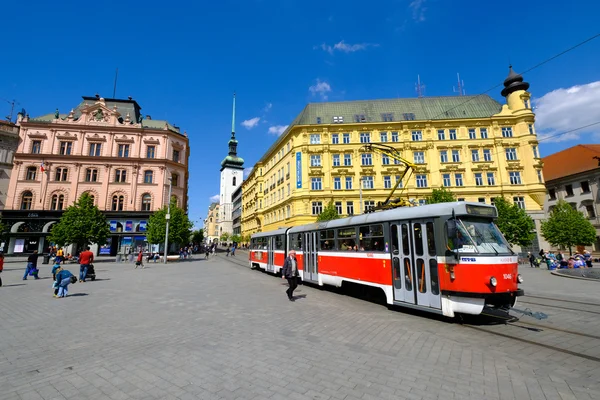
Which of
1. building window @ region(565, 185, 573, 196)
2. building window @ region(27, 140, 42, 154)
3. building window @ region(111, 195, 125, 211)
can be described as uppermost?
building window @ region(27, 140, 42, 154)

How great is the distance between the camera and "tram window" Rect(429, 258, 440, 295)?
7566 mm

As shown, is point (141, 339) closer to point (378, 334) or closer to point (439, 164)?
point (378, 334)

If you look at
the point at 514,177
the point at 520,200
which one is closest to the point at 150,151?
the point at 514,177

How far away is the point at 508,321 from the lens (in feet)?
24.4

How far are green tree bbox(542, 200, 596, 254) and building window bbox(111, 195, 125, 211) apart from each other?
54530 millimetres

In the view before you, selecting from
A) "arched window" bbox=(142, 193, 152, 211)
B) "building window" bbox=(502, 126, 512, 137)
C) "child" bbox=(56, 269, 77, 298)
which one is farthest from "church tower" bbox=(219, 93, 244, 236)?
"child" bbox=(56, 269, 77, 298)

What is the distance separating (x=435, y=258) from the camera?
7590 millimetres

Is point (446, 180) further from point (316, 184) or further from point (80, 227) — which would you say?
point (80, 227)

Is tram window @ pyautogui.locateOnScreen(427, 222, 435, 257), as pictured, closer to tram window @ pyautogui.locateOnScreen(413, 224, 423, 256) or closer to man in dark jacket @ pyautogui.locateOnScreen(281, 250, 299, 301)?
tram window @ pyautogui.locateOnScreen(413, 224, 423, 256)

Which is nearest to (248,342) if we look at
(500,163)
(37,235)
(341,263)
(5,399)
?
(5,399)

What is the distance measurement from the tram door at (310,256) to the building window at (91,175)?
131 feet

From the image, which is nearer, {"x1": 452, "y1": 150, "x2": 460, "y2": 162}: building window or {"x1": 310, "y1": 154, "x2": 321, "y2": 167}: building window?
{"x1": 452, "y1": 150, "x2": 460, "y2": 162}: building window

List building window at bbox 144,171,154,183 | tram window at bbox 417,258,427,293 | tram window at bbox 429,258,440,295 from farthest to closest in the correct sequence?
building window at bbox 144,171,154,183, tram window at bbox 417,258,427,293, tram window at bbox 429,258,440,295

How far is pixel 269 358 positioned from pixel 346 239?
275 inches
